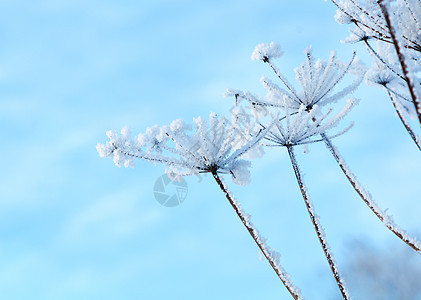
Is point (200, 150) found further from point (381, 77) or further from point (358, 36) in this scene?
Answer: point (358, 36)

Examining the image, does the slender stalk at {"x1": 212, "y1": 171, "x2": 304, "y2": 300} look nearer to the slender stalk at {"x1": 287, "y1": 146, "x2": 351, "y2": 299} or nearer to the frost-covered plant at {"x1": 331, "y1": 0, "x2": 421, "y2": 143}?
the slender stalk at {"x1": 287, "y1": 146, "x2": 351, "y2": 299}

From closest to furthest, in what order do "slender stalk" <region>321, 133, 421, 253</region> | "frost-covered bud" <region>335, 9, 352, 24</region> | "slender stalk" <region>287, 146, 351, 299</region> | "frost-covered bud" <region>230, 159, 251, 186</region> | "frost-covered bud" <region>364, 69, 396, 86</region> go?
1. "slender stalk" <region>287, 146, 351, 299</region>
2. "slender stalk" <region>321, 133, 421, 253</region>
3. "frost-covered bud" <region>230, 159, 251, 186</region>
4. "frost-covered bud" <region>364, 69, 396, 86</region>
5. "frost-covered bud" <region>335, 9, 352, 24</region>

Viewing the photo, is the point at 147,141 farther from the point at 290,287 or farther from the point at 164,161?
the point at 290,287

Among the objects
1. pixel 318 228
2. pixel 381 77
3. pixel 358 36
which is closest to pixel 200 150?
pixel 318 228

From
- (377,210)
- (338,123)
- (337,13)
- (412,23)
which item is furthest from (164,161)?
(337,13)

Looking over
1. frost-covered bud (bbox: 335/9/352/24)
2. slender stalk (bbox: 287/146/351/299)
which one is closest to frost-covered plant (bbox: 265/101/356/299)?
slender stalk (bbox: 287/146/351/299)

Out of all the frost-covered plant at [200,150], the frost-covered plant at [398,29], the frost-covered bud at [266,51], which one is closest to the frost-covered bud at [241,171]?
the frost-covered plant at [200,150]

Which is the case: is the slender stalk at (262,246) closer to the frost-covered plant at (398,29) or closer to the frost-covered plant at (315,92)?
the frost-covered plant at (315,92)
